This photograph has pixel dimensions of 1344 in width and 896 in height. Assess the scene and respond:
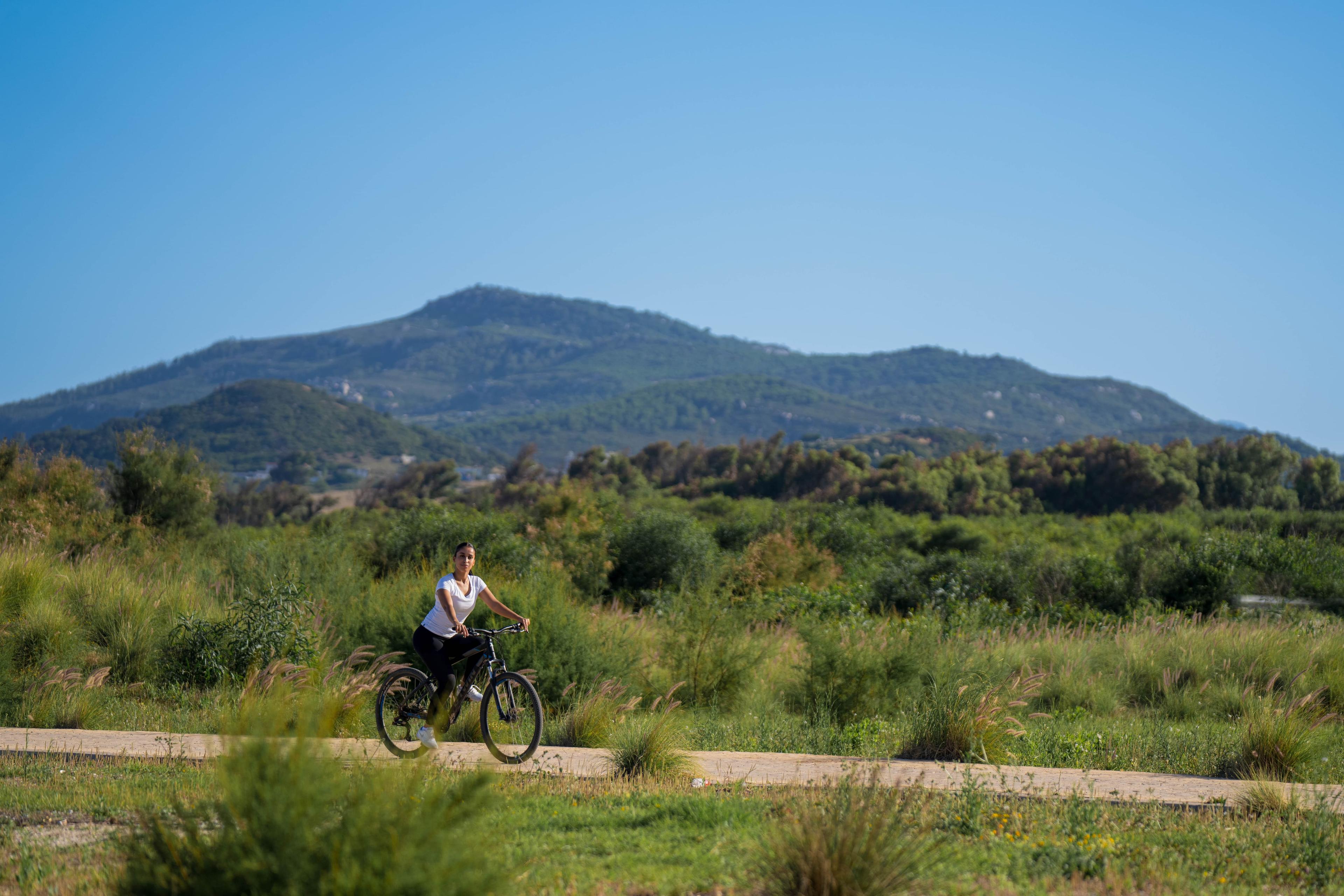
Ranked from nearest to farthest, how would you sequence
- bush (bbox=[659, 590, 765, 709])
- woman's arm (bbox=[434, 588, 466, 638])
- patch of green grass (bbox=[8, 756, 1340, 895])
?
patch of green grass (bbox=[8, 756, 1340, 895]) < woman's arm (bbox=[434, 588, 466, 638]) < bush (bbox=[659, 590, 765, 709])

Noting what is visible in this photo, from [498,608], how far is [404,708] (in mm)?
1144

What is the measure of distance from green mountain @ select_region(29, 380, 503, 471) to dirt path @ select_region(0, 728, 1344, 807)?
143m

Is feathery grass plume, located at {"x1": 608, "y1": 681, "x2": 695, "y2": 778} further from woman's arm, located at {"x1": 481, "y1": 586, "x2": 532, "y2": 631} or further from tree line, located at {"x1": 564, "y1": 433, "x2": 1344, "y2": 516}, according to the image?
tree line, located at {"x1": 564, "y1": 433, "x2": 1344, "y2": 516}

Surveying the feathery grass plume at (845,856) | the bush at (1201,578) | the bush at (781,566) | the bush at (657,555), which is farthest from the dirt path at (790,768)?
the bush at (657,555)

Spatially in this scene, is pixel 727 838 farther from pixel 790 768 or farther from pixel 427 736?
pixel 427 736

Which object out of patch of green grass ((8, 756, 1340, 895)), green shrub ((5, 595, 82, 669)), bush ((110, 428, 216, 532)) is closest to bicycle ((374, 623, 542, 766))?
patch of green grass ((8, 756, 1340, 895))

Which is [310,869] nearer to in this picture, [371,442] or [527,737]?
[527,737]

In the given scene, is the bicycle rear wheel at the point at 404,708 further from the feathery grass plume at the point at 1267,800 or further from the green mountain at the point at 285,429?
the green mountain at the point at 285,429

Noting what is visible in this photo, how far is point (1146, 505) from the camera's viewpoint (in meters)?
48.4

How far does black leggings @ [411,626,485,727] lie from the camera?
28.3 ft

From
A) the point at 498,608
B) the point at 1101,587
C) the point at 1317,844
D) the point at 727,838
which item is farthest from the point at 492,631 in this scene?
the point at 1101,587

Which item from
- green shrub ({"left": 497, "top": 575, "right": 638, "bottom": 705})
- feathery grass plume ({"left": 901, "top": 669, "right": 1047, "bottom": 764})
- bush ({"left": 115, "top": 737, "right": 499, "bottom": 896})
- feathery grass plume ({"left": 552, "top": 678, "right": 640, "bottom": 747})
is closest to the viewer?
bush ({"left": 115, "top": 737, "right": 499, "bottom": 896})

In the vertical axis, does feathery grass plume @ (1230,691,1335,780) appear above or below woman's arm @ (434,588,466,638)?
below

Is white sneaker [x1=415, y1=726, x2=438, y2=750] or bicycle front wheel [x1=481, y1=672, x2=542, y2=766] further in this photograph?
bicycle front wheel [x1=481, y1=672, x2=542, y2=766]
